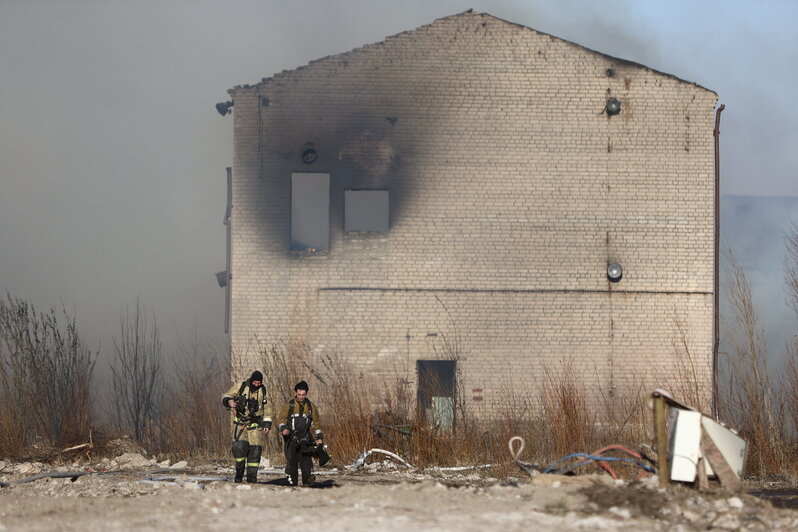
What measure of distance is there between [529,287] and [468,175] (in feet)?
7.97

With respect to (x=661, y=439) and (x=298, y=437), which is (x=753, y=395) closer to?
(x=661, y=439)

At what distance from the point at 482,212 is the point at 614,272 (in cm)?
275

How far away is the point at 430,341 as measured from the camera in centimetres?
1894

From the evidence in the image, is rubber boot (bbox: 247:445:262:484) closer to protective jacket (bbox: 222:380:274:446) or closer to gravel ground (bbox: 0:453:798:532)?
protective jacket (bbox: 222:380:274:446)

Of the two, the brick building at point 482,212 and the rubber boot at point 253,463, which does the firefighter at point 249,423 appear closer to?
the rubber boot at point 253,463

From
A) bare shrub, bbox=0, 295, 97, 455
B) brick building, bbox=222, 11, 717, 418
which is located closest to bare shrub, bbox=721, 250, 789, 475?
brick building, bbox=222, 11, 717, 418

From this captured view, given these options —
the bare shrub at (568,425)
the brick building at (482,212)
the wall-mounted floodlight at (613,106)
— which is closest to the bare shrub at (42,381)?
the brick building at (482,212)

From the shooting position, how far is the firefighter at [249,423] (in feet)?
37.9

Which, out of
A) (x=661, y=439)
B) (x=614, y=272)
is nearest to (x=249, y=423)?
(x=661, y=439)

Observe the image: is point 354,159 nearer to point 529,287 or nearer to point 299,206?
point 299,206

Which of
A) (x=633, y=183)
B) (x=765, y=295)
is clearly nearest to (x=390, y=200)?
(x=633, y=183)

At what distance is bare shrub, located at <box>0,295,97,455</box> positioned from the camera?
15.5 m

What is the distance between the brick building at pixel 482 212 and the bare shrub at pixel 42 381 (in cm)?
362

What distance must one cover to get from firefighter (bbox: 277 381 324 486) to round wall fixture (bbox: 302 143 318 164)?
26.7 feet
